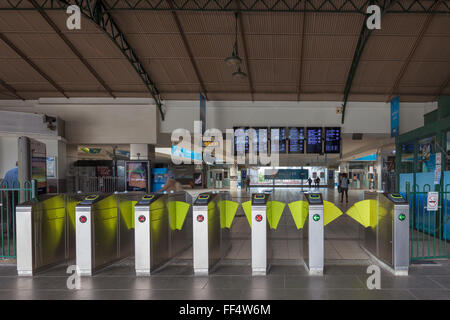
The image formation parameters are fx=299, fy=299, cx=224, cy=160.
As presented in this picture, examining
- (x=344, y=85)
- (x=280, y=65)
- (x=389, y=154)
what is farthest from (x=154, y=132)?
(x=389, y=154)

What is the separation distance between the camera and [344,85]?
9.45 m

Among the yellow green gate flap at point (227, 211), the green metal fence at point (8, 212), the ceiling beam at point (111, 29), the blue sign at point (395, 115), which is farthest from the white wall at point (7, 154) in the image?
the blue sign at point (395, 115)

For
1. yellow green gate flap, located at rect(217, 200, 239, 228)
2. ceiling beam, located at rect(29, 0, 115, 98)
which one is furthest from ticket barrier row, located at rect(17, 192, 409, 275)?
ceiling beam, located at rect(29, 0, 115, 98)

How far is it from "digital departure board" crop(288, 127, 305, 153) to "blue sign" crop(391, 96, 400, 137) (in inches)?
117

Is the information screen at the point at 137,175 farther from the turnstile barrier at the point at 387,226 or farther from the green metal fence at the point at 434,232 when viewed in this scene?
the green metal fence at the point at 434,232

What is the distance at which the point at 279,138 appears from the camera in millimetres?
9930

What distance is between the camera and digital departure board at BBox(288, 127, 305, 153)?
9.82 m

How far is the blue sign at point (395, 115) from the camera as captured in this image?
9617mm

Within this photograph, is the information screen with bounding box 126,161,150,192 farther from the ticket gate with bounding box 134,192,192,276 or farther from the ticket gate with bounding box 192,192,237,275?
the ticket gate with bounding box 192,192,237,275

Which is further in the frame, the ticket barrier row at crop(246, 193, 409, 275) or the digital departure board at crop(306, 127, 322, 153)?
the digital departure board at crop(306, 127, 322, 153)

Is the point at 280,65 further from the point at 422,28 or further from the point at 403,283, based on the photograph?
the point at 403,283

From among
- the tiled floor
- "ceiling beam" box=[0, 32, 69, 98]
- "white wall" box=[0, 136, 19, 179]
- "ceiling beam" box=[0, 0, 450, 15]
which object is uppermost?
"ceiling beam" box=[0, 0, 450, 15]

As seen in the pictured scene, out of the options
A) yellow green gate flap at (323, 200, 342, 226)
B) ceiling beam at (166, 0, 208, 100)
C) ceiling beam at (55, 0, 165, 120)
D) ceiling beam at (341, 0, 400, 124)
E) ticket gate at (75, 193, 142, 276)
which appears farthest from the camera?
ceiling beam at (166, 0, 208, 100)

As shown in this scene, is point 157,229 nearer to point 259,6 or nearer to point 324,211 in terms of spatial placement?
point 324,211
